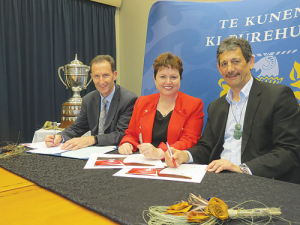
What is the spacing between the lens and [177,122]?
5.96ft

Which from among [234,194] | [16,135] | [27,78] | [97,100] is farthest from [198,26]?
[16,135]

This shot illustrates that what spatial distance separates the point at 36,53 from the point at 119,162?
330 cm

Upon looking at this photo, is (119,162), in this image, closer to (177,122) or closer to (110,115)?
(177,122)

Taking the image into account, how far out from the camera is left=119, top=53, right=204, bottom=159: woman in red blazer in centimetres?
181

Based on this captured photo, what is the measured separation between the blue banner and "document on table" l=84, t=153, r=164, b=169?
1.21m

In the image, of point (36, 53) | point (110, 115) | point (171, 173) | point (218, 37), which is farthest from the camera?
point (36, 53)

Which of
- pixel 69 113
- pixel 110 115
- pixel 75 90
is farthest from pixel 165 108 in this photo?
pixel 75 90

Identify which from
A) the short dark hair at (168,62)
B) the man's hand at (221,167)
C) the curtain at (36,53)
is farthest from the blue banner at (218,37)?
the curtain at (36,53)

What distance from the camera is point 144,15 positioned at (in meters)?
4.63

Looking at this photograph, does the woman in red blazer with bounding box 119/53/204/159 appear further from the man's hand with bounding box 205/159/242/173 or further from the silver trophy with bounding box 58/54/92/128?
the silver trophy with bounding box 58/54/92/128

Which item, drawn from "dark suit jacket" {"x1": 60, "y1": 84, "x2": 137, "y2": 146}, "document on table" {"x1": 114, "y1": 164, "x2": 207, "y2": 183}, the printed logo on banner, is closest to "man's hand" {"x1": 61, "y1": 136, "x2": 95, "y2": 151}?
"dark suit jacket" {"x1": 60, "y1": 84, "x2": 137, "y2": 146}

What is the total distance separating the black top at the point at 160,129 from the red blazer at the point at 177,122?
0.03 m

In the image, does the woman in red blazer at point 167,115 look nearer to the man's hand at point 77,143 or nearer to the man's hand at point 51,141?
the man's hand at point 77,143

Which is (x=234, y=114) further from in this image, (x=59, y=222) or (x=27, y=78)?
(x=27, y=78)
